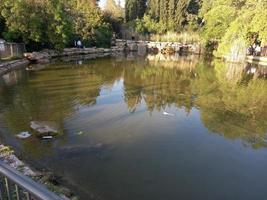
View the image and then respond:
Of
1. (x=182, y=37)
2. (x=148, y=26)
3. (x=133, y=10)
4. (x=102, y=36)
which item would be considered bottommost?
(x=102, y=36)

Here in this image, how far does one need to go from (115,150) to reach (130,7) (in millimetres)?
57277

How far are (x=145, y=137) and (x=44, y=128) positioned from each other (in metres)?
3.48

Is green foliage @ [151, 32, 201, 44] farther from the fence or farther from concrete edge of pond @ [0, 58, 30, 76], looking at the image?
concrete edge of pond @ [0, 58, 30, 76]

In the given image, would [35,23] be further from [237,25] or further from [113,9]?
[113,9]

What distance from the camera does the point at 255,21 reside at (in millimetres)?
29844

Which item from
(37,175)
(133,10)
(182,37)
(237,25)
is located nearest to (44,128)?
(37,175)

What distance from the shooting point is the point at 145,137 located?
9781 mm

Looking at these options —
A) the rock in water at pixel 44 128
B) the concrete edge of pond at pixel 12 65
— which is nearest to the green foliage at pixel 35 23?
the concrete edge of pond at pixel 12 65

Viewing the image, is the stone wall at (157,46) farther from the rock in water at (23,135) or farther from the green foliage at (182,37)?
the rock in water at (23,135)

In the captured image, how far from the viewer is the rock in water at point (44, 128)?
949 centimetres

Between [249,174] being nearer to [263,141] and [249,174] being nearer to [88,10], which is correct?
[263,141]

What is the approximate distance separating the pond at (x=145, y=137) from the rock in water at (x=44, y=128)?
34 cm

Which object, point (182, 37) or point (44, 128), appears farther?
point (182, 37)

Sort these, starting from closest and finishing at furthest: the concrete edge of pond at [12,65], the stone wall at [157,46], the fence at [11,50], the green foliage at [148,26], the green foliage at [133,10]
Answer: the concrete edge of pond at [12,65] < the fence at [11,50] < the stone wall at [157,46] < the green foliage at [148,26] < the green foliage at [133,10]
